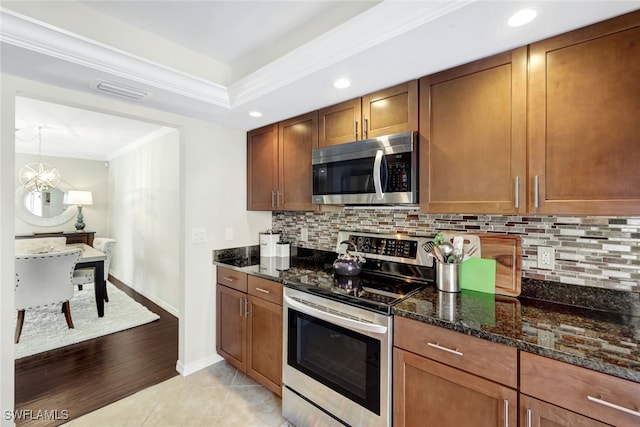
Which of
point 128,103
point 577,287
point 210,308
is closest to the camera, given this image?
point 577,287

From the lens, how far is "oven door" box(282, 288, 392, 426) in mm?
1445

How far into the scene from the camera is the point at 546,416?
102cm

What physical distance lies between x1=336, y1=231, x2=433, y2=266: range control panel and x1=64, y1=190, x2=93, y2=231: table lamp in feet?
19.3

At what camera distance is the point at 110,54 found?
157cm

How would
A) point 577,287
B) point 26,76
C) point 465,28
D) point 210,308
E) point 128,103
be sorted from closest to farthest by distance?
1. point 465,28
2. point 577,287
3. point 26,76
4. point 128,103
5. point 210,308

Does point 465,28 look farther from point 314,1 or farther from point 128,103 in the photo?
point 128,103

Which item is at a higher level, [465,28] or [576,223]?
[465,28]

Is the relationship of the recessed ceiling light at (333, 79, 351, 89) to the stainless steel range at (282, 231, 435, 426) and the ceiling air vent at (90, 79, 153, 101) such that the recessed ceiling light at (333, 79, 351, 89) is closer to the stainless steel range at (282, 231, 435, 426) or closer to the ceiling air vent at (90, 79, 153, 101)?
the stainless steel range at (282, 231, 435, 426)

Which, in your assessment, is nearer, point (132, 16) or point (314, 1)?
point (314, 1)

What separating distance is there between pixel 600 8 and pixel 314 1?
1.24m

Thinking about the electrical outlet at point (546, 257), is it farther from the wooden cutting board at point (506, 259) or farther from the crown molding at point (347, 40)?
the crown molding at point (347, 40)

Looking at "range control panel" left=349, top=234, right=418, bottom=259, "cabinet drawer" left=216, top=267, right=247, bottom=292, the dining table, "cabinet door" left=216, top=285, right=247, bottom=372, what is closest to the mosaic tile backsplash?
"range control panel" left=349, top=234, right=418, bottom=259

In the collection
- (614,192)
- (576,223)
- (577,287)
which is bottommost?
(577,287)

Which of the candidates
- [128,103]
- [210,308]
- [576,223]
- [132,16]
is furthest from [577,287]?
[128,103]
